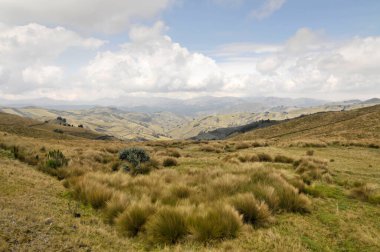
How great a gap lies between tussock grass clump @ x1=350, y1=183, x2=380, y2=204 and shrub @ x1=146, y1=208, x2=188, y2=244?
670 centimetres

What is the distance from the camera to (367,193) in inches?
378

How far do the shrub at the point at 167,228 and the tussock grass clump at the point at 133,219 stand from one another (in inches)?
15.7

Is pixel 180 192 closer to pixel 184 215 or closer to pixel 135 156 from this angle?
pixel 184 215

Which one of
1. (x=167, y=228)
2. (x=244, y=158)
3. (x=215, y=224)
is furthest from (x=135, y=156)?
(x=215, y=224)

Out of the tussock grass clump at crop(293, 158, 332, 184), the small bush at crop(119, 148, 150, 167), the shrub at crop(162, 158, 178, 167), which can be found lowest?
the shrub at crop(162, 158, 178, 167)

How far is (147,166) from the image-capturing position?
15.9m

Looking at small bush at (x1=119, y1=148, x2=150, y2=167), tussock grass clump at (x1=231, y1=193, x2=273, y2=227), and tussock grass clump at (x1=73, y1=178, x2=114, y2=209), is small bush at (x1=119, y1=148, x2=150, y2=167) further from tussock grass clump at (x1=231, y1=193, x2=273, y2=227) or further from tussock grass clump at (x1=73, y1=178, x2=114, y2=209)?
tussock grass clump at (x1=231, y1=193, x2=273, y2=227)

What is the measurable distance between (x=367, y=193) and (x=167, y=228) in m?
7.43

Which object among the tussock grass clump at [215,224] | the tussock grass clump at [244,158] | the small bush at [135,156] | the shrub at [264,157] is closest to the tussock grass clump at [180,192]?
the tussock grass clump at [215,224]

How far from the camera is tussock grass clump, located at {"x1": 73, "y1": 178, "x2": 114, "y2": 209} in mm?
8095

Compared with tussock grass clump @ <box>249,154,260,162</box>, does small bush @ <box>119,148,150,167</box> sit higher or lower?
higher

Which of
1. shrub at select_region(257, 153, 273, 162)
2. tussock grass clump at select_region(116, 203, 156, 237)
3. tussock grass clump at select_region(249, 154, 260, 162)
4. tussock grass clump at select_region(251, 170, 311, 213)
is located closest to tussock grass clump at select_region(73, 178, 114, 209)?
A: tussock grass clump at select_region(116, 203, 156, 237)

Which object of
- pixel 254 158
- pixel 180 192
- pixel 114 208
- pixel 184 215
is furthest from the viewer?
pixel 254 158

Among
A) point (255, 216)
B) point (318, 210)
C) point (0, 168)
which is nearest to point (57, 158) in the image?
point (0, 168)
